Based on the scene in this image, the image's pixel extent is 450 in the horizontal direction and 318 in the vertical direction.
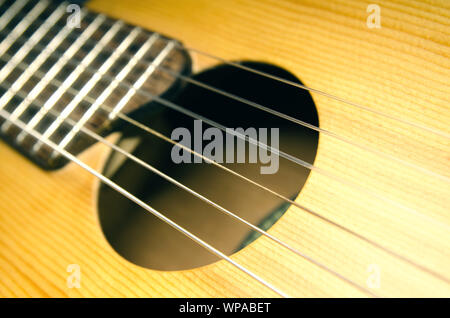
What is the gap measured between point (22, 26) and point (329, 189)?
0.71m

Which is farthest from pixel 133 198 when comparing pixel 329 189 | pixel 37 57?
pixel 37 57

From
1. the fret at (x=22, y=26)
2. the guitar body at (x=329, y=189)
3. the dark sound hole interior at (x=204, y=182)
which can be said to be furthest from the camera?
the fret at (x=22, y=26)

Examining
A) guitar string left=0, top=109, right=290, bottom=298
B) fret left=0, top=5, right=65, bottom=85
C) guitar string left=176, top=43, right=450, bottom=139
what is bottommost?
guitar string left=0, top=109, right=290, bottom=298

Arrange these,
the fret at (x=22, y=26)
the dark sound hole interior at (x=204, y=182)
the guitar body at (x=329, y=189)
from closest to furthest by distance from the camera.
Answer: the guitar body at (x=329, y=189), the dark sound hole interior at (x=204, y=182), the fret at (x=22, y=26)

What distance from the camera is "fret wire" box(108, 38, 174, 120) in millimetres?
551

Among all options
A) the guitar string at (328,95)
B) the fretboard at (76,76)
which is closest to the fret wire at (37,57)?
the fretboard at (76,76)

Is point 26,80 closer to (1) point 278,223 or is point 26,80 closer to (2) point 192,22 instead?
(2) point 192,22

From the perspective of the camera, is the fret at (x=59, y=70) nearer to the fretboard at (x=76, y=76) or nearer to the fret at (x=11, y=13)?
the fretboard at (x=76, y=76)

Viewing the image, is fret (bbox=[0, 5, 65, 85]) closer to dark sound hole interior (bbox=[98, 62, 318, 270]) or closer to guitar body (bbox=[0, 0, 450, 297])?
guitar body (bbox=[0, 0, 450, 297])

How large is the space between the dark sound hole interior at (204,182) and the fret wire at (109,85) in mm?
72

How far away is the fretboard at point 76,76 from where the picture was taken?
0.54m
